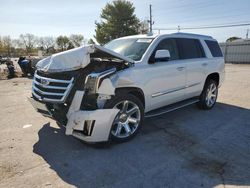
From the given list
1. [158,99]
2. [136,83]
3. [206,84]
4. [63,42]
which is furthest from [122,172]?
[63,42]

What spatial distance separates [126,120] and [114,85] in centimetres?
80

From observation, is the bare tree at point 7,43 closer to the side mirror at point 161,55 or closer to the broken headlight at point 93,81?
the side mirror at point 161,55

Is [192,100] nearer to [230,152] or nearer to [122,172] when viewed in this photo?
[230,152]

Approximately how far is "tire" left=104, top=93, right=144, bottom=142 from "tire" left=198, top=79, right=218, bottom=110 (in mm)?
2670

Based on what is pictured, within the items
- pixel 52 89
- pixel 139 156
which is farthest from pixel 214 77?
pixel 52 89

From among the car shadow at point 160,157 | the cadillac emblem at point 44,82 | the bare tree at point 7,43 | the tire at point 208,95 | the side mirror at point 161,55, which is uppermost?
the bare tree at point 7,43

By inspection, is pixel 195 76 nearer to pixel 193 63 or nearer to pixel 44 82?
pixel 193 63

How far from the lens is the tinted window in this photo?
544cm

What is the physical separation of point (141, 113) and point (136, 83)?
1.88 feet

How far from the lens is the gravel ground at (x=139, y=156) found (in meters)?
3.43

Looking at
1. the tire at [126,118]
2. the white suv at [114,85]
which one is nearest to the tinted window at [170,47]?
the white suv at [114,85]

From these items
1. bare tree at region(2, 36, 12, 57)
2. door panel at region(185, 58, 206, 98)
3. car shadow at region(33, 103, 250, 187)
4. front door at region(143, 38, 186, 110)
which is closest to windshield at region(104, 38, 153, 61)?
front door at region(143, 38, 186, 110)

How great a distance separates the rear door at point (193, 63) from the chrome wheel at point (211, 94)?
1.56ft

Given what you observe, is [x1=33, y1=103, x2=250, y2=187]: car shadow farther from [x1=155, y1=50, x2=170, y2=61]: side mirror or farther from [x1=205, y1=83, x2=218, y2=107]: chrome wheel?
[x1=155, y1=50, x2=170, y2=61]: side mirror
